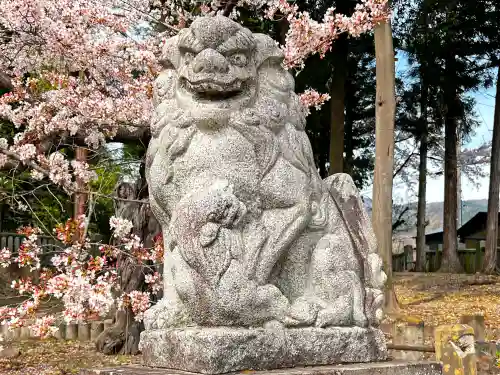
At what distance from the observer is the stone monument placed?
3.40 metres

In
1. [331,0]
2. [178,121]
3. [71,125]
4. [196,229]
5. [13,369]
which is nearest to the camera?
[196,229]

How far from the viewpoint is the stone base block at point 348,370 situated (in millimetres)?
3344

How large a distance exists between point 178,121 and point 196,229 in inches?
25.6

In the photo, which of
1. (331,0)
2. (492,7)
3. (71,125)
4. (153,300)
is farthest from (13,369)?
(492,7)

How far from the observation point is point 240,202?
3.52m

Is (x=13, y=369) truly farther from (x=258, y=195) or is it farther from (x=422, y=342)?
(x=258, y=195)

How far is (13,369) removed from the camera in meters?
8.52

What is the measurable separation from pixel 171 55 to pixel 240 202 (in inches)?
40.4

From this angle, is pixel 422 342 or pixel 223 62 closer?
pixel 223 62

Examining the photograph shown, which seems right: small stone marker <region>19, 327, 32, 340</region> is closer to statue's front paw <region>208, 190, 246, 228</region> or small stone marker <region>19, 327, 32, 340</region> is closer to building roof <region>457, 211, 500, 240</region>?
statue's front paw <region>208, 190, 246, 228</region>

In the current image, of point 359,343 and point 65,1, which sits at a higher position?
point 65,1

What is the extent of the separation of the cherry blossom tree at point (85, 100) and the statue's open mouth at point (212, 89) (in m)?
3.30

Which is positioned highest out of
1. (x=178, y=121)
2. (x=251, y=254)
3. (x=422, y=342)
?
(x=178, y=121)

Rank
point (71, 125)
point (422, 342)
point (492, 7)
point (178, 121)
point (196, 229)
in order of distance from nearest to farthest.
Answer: point (196, 229), point (178, 121), point (422, 342), point (71, 125), point (492, 7)
